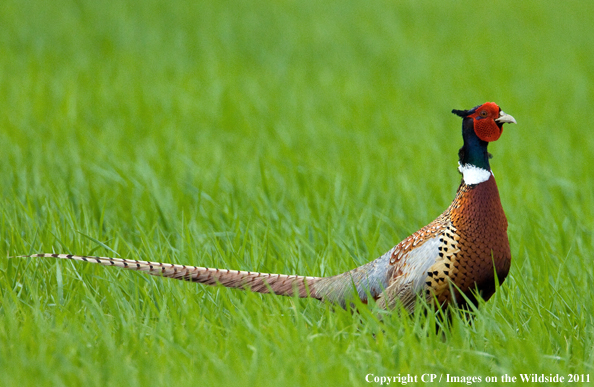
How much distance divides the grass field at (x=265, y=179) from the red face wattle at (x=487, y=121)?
83 cm

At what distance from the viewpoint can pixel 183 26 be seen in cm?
1131

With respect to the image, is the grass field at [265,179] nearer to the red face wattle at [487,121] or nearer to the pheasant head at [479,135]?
the pheasant head at [479,135]

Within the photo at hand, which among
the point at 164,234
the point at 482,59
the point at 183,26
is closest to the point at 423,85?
the point at 482,59

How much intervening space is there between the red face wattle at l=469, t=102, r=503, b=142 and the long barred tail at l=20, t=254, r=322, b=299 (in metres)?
1.06

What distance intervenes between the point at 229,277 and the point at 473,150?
4.24ft

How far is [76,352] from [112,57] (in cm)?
738

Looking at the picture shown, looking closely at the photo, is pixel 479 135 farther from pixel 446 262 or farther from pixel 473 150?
pixel 446 262

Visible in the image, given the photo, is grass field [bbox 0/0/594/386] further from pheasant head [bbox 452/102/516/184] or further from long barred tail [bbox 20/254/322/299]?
pheasant head [bbox 452/102/516/184]

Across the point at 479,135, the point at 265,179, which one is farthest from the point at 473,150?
the point at 265,179

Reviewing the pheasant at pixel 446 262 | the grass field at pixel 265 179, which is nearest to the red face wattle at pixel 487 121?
the pheasant at pixel 446 262

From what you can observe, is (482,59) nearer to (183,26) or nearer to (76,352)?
(183,26)

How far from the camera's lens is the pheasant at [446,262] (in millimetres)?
3043

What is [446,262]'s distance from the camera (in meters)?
3.04

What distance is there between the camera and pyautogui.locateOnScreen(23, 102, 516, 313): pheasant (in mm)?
3043
